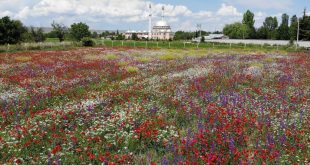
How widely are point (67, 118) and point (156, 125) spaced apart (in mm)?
3166

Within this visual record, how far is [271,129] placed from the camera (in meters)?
8.92

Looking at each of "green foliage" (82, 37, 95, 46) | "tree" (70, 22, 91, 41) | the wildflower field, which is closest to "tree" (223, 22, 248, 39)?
"tree" (70, 22, 91, 41)

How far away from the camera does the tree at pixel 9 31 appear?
69.3 m

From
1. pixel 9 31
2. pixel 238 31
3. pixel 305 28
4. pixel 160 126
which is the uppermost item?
pixel 238 31

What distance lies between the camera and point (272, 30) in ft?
486

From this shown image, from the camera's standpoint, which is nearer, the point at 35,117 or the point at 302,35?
the point at 35,117

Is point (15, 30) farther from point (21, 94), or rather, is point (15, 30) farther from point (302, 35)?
point (302, 35)

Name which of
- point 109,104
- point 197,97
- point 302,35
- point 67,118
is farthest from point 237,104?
point 302,35

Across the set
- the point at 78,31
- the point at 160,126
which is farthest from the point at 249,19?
the point at 160,126

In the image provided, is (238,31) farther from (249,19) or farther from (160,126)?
(160,126)

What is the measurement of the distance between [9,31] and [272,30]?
12099 centimetres

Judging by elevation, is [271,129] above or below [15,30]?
below

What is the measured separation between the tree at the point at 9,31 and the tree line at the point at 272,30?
78.8 m

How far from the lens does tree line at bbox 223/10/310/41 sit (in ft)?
352
